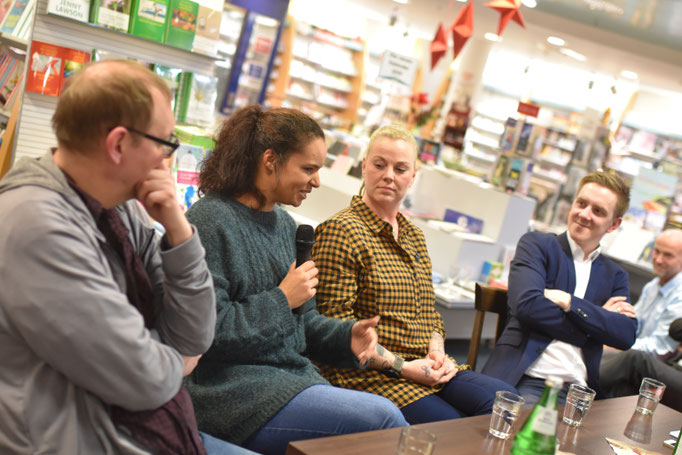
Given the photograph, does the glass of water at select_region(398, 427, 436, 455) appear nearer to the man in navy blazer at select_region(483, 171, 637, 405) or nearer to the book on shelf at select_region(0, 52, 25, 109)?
the man in navy blazer at select_region(483, 171, 637, 405)

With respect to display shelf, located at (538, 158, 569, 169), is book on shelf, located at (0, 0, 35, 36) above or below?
above

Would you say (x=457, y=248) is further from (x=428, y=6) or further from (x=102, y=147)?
(x=428, y=6)

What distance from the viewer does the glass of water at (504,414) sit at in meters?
1.67

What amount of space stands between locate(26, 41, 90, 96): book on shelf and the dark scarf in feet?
6.18

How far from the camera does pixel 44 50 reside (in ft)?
9.56

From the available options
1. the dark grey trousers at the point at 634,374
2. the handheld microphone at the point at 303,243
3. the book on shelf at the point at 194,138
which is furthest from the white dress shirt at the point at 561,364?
the book on shelf at the point at 194,138

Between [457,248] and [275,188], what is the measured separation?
281 centimetres

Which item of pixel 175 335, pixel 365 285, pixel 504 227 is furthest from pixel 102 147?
pixel 504 227

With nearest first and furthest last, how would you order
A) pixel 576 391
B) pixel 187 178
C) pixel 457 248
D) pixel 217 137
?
pixel 576 391 → pixel 217 137 → pixel 187 178 → pixel 457 248

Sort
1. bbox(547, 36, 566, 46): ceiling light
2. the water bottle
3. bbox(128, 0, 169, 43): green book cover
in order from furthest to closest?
bbox(547, 36, 566, 46): ceiling light
bbox(128, 0, 169, 43): green book cover
the water bottle

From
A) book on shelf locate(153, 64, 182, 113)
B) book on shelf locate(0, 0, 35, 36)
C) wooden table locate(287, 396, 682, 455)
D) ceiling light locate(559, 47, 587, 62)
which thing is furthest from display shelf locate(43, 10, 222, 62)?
ceiling light locate(559, 47, 587, 62)

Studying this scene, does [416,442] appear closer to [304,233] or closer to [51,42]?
[304,233]

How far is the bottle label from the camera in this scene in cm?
137

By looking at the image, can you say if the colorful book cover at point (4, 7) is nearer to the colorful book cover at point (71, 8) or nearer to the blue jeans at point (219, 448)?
the colorful book cover at point (71, 8)
